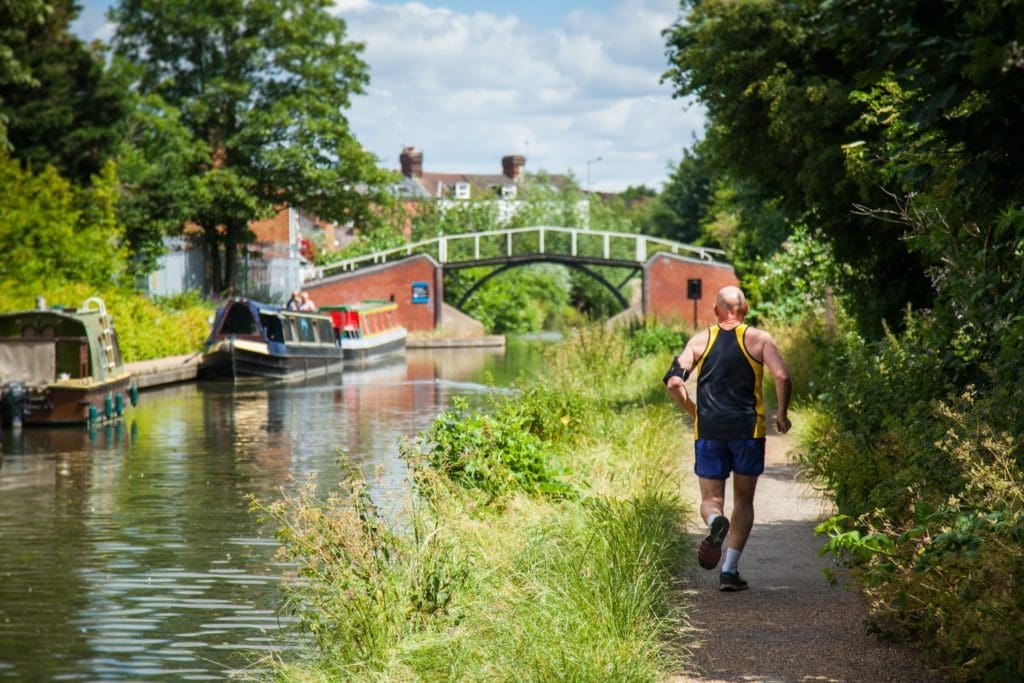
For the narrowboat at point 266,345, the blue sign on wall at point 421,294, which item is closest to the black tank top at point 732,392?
the narrowboat at point 266,345

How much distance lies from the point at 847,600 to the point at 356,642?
97.3 inches

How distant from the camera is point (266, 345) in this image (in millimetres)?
32406

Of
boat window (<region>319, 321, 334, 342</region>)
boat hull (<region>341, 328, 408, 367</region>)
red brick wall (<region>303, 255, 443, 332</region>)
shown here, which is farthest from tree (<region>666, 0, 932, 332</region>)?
red brick wall (<region>303, 255, 443, 332</region>)

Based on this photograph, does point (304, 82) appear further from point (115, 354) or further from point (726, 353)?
point (726, 353)

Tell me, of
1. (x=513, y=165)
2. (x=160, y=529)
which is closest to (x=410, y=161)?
(x=513, y=165)

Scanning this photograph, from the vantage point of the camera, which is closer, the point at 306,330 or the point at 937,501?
the point at 937,501

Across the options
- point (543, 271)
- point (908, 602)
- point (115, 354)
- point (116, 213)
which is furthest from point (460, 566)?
point (543, 271)

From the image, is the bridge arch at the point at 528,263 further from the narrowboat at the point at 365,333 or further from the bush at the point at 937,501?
the bush at the point at 937,501

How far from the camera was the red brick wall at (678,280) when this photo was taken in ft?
183

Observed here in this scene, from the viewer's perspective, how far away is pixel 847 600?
22.5 feet

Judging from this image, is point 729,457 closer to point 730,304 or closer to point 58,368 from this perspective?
point 730,304

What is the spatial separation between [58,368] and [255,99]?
2486cm

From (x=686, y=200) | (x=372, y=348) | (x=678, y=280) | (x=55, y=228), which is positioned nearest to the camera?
(x=55, y=228)

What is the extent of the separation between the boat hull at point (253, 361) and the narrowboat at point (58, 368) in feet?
26.5
